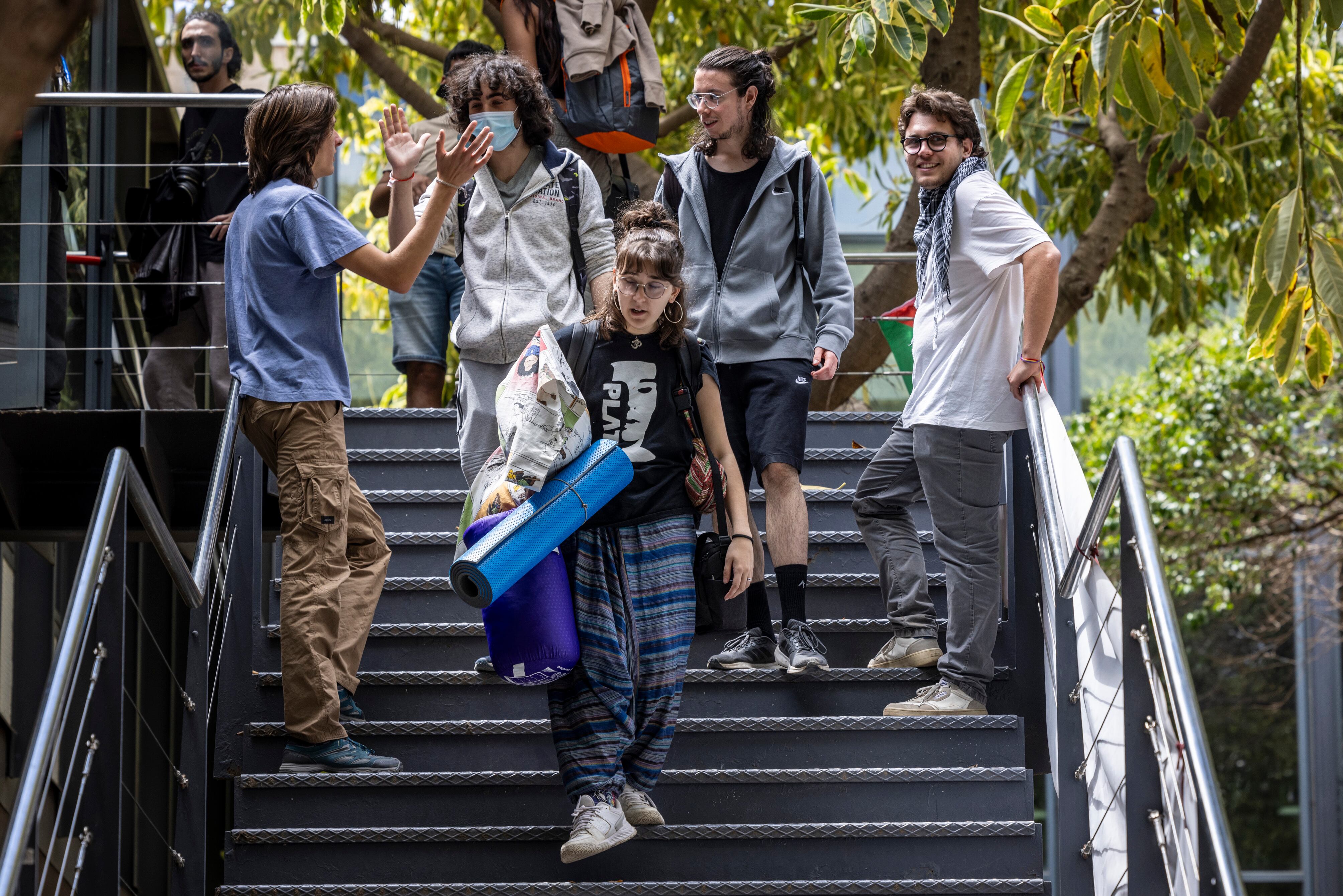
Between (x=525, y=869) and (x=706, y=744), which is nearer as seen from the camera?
(x=525, y=869)

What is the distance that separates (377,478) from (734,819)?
8.41 feet

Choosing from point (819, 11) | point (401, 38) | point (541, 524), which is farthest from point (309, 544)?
point (401, 38)

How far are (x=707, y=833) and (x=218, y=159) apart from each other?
418 centimetres

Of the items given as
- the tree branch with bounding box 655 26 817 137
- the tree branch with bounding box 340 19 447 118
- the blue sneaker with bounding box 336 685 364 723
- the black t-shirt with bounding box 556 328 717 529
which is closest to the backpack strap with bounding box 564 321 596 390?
the black t-shirt with bounding box 556 328 717 529

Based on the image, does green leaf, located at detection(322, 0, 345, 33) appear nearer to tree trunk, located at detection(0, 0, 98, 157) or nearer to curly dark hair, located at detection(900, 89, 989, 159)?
curly dark hair, located at detection(900, 89, 989, 159)

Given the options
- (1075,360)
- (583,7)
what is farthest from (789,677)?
(1075,360)

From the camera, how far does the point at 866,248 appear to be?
1570cm

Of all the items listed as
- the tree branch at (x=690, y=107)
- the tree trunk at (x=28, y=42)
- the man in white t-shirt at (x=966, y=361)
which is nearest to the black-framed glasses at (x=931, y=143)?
the man in white t-shirt at (x=966, y=361)

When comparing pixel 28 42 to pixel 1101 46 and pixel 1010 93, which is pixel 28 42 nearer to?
pixel 1101 46

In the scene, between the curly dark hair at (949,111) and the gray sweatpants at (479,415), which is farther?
the gray sweatpants at (479,415)

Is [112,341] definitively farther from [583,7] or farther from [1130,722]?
[1130,722]

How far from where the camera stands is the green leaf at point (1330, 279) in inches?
197

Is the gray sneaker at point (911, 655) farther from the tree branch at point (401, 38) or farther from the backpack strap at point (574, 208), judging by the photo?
the tree branch at point (401, 38)

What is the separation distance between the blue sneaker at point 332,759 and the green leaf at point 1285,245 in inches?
125
